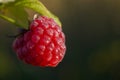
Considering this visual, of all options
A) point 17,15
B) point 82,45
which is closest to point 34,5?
point 17,15

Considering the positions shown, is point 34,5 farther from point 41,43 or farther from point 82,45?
point 82,45

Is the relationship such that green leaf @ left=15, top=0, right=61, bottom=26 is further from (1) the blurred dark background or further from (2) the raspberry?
(1) the blurred dark background

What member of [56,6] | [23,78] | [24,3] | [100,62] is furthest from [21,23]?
[56,6]

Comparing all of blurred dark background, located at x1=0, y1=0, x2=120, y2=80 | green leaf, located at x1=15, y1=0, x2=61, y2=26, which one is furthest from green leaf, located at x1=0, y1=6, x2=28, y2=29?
blurred dark background, located at x1=0, y1=0, x2=120, y2=80

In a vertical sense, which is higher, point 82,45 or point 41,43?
point 41,43

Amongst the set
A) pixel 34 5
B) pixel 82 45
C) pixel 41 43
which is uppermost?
pixel 34 5

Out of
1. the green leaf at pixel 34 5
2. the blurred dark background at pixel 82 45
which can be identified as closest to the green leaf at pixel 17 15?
the green leaf at pixel 34 5

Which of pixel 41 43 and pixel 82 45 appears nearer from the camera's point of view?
pixel 41 43
